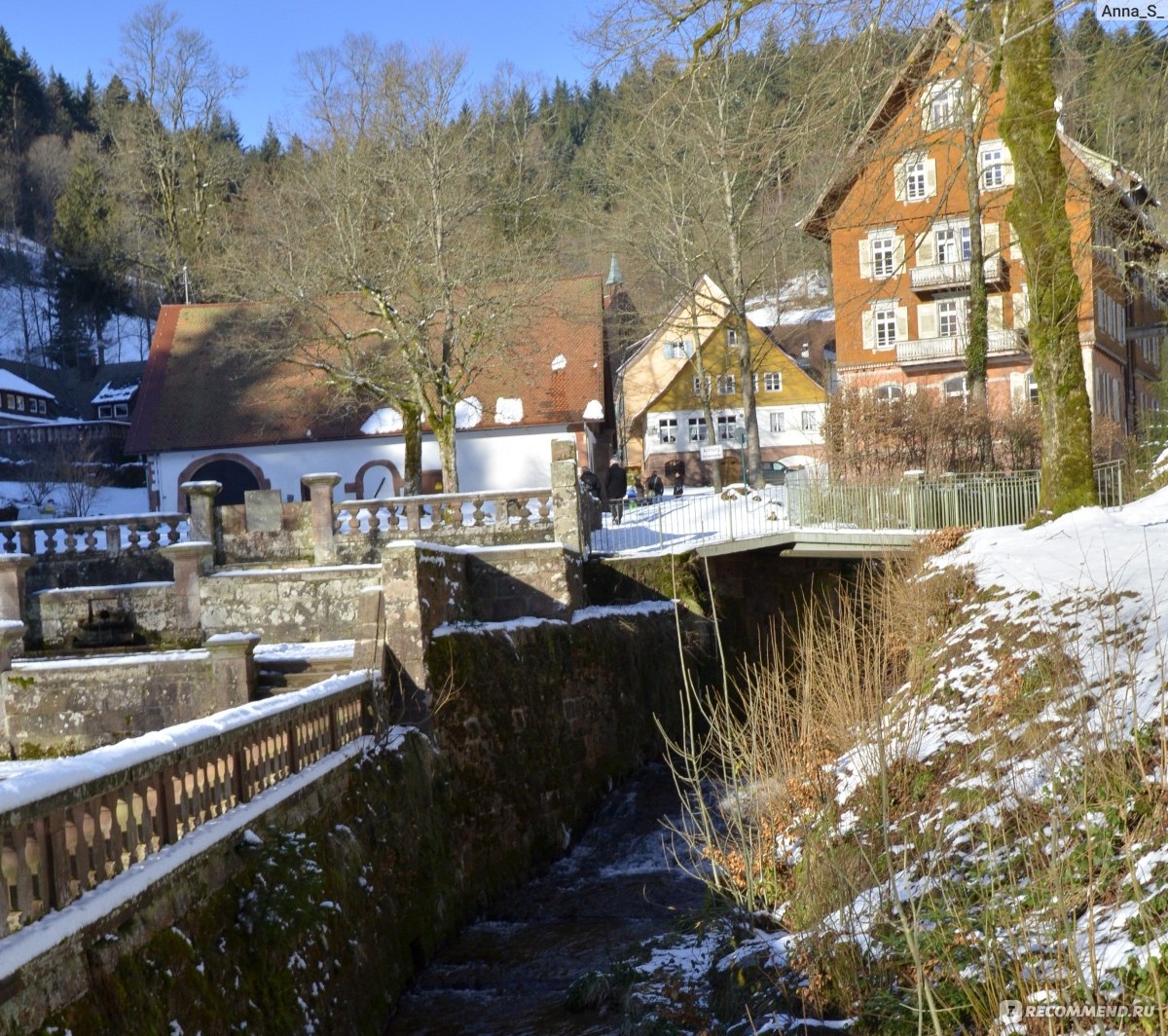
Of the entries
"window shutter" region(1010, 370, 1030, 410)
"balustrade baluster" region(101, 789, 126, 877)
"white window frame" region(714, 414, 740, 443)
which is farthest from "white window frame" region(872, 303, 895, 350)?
"balustrade baluster" region(101, 789, 126, 877)

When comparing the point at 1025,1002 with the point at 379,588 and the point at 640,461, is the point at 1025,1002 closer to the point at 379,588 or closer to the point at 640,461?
the point at 379,588

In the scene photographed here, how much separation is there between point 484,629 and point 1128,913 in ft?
34.0

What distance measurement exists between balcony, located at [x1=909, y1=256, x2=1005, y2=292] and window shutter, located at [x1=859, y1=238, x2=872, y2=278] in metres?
1.35

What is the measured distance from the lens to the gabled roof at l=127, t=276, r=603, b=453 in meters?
37.1

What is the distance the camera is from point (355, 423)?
1475 inches

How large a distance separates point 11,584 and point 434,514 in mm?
6383

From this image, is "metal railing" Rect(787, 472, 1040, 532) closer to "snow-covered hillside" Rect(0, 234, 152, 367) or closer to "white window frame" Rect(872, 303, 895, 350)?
"white window frame" Rect(872, 303, 895, 350)

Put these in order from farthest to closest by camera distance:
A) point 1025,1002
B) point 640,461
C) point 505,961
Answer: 1. point 640,461
2. point 505,961
3. point 1025,1002

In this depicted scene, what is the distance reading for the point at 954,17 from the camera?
10.5m

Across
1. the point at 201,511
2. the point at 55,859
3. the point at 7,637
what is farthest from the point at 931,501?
the point at 55,859

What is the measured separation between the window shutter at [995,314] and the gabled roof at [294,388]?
11.7m

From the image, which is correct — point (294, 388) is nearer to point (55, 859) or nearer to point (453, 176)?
point (453, 176)

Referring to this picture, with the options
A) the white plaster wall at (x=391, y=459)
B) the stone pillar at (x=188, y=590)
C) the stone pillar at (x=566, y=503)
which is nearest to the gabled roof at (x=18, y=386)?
the white plaster wall at (x=391, y=459)

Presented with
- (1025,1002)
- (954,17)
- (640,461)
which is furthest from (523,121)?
(1025,1002)
